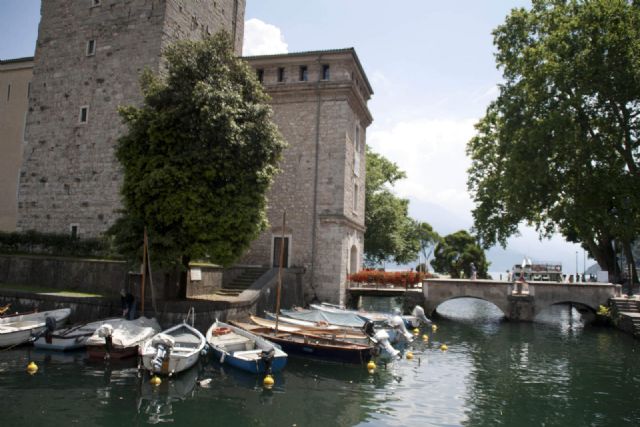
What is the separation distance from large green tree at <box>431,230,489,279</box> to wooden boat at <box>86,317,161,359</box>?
5461 centimetres

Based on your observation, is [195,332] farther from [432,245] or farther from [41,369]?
[432,245]

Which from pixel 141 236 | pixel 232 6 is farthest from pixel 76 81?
pixel 141 236

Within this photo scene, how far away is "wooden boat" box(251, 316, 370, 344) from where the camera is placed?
20.2 meters

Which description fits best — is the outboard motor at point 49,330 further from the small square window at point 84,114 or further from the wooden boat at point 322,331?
the small square window at point 84,114

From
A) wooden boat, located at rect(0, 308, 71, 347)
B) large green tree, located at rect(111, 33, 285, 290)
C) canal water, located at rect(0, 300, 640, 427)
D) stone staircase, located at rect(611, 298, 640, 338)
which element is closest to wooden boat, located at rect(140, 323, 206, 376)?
canal water, located at rect(0, 300, 640, 427)

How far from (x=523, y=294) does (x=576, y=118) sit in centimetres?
1215

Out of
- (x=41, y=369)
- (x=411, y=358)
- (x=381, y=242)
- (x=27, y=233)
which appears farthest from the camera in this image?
(x=381, y=242)

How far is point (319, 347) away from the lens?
18469 millimetres

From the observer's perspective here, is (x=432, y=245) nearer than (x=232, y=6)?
No

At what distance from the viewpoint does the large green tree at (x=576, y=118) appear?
94.2 ft

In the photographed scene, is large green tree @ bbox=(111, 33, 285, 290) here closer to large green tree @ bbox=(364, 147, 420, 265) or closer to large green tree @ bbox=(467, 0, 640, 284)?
large green tree @ bbox=(467, 0, 640, 284)

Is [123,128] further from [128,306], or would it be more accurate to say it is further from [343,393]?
[343,393]

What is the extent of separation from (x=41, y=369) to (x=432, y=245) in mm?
69428

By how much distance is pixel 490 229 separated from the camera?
38.7m
